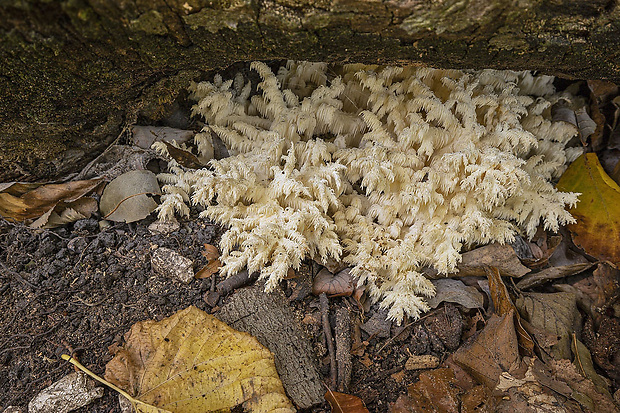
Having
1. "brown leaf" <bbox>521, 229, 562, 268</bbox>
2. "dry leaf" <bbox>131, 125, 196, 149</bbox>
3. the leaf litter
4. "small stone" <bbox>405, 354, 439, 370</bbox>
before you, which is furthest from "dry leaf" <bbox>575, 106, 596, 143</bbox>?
"dry leaf" <bbox>131, 125, 196, 149</bbox>

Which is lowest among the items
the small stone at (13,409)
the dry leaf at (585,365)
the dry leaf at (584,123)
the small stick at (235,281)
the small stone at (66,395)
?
the dry leaf at (585,365)

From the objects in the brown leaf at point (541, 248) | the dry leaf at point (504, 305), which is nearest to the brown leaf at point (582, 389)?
the dry leaf at point (504, 305)

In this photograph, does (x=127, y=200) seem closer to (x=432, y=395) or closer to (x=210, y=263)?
(x=210, y=263)

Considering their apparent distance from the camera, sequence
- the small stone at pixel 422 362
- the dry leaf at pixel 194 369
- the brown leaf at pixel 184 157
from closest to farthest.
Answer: the dry leaf at pixel 194 369
the small stone at pixel 422 362
the brown leaf at pixel 184 157

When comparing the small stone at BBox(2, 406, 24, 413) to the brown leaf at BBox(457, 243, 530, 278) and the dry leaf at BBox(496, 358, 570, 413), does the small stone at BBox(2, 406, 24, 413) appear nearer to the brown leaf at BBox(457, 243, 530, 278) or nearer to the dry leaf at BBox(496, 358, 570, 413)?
the dry leaf at BBox(496, 358, 570, 413)

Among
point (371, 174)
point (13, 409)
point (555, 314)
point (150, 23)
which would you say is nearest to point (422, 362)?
point (555, 314)

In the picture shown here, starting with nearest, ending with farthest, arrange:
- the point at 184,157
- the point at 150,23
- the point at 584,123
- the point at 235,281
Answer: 1. the point at 150,23
2. the point at 235,281
3. the point at 184,157
4. the point at 584,123

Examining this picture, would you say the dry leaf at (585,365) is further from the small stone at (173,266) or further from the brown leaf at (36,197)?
the brown leaf at (36,197)
